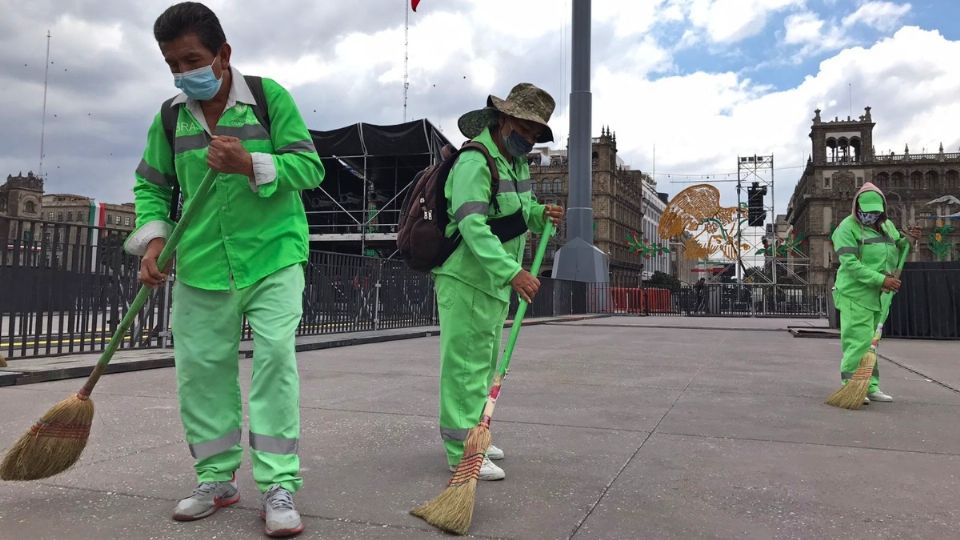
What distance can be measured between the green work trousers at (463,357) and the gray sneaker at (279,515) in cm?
84

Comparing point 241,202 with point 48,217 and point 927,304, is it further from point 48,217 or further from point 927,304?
point 48,217

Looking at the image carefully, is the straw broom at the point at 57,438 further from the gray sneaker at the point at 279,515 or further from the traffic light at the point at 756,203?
the traffic light at the point at 756,203

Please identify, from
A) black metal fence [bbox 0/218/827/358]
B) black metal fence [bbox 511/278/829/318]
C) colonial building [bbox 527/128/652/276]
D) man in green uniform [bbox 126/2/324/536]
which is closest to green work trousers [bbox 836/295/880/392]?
man in green uniform [bbox 126/2/324/536]

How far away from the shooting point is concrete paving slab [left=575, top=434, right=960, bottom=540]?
227 cm

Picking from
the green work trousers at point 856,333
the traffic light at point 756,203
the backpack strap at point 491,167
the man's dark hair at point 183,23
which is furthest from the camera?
the traffic light at point 756,203

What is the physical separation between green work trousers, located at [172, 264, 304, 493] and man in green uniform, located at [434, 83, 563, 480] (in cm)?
72

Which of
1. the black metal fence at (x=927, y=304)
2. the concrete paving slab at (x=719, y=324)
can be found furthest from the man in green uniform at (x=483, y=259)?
the concrete paving slab at (x=719, y=324)

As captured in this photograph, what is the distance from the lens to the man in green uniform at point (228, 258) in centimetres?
227

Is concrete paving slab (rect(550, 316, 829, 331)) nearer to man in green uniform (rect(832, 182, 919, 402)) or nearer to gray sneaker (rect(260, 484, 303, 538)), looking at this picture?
man in green uniform (rect(832, 182, 919, 402))

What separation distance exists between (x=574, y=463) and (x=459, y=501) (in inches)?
40.7

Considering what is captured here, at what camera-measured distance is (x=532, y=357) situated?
27.9ft

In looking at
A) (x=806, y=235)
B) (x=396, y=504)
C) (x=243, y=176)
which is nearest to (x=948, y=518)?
(x=396, y=504)

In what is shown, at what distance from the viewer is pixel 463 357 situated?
9.47ft

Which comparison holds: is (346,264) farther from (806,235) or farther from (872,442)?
(806,235)
